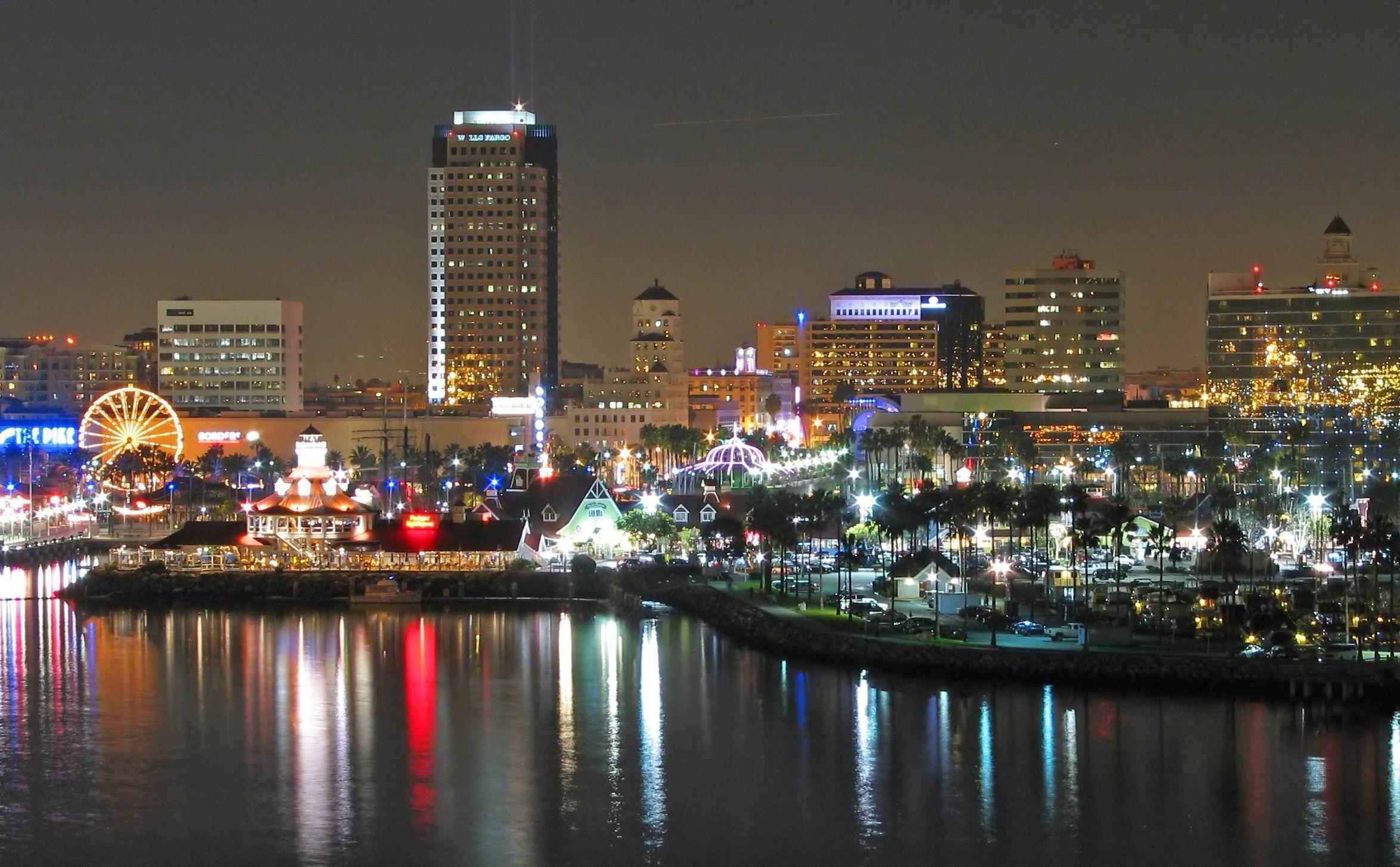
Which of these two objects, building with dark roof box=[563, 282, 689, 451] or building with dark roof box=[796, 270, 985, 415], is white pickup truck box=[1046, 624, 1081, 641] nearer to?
building with dark roof box=[563, 282, 689, 451]

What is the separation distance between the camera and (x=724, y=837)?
104 ft

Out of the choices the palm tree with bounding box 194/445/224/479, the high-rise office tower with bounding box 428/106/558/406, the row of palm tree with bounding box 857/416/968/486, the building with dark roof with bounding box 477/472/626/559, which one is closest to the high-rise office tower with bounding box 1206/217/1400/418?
the row of palm tree with bounding box 857/416/968/486

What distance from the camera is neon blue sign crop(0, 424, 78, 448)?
124875mm

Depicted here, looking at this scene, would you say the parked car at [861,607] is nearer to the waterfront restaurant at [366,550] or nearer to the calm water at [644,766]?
the calm water at [644,766]

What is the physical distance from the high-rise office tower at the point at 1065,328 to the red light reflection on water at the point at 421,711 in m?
115

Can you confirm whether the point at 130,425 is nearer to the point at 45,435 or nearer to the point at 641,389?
the point at 45,435

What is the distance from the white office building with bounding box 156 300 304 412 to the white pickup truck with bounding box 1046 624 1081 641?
104441mm

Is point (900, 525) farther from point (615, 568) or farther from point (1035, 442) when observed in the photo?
point (1035, 442)

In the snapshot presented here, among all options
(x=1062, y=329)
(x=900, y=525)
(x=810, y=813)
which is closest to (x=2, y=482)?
(x=900, y=525)

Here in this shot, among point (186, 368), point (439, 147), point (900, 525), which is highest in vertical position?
point (439, 147)

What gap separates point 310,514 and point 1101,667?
32.6 meters

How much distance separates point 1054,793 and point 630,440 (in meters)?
116

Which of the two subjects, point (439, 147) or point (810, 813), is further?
point (439, 147)

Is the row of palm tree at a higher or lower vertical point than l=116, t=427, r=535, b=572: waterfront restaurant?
higher
